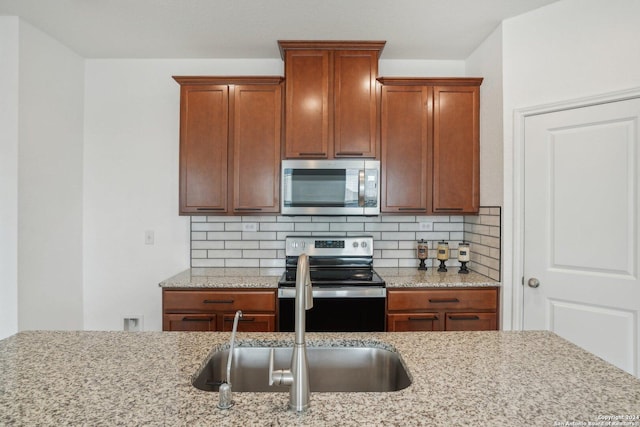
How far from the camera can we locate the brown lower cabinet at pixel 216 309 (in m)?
2.51

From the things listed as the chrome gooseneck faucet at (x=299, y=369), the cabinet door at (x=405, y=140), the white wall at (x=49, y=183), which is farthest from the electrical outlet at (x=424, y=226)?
the white wall at (x=49, y=183)

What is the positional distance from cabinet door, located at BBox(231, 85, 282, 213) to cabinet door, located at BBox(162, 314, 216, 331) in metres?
0.89

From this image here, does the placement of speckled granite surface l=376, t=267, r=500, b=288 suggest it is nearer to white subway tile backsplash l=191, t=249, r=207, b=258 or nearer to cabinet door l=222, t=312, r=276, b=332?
cabinet door l=222, t=312, r=276, b=332

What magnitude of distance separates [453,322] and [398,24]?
2047mm

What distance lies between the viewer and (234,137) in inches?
109

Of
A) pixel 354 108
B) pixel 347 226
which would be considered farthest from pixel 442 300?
pixel 354 108

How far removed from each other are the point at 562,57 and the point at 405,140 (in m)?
1.06

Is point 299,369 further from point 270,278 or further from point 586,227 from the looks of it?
point 586,227

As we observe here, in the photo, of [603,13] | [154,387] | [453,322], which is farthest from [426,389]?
[603,13]

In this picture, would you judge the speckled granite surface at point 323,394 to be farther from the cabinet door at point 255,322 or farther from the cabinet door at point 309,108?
the cabinet door at point 309,108

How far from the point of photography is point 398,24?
2.54 m

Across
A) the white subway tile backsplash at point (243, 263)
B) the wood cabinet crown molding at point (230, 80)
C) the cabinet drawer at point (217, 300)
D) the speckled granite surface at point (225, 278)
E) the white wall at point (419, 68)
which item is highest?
the white wall at point (419, 68)

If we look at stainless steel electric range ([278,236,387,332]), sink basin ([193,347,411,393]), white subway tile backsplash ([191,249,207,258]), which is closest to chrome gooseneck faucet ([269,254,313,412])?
sink basin ([193,347,411,393])

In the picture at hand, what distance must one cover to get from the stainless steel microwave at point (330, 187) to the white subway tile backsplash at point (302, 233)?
34 cm
